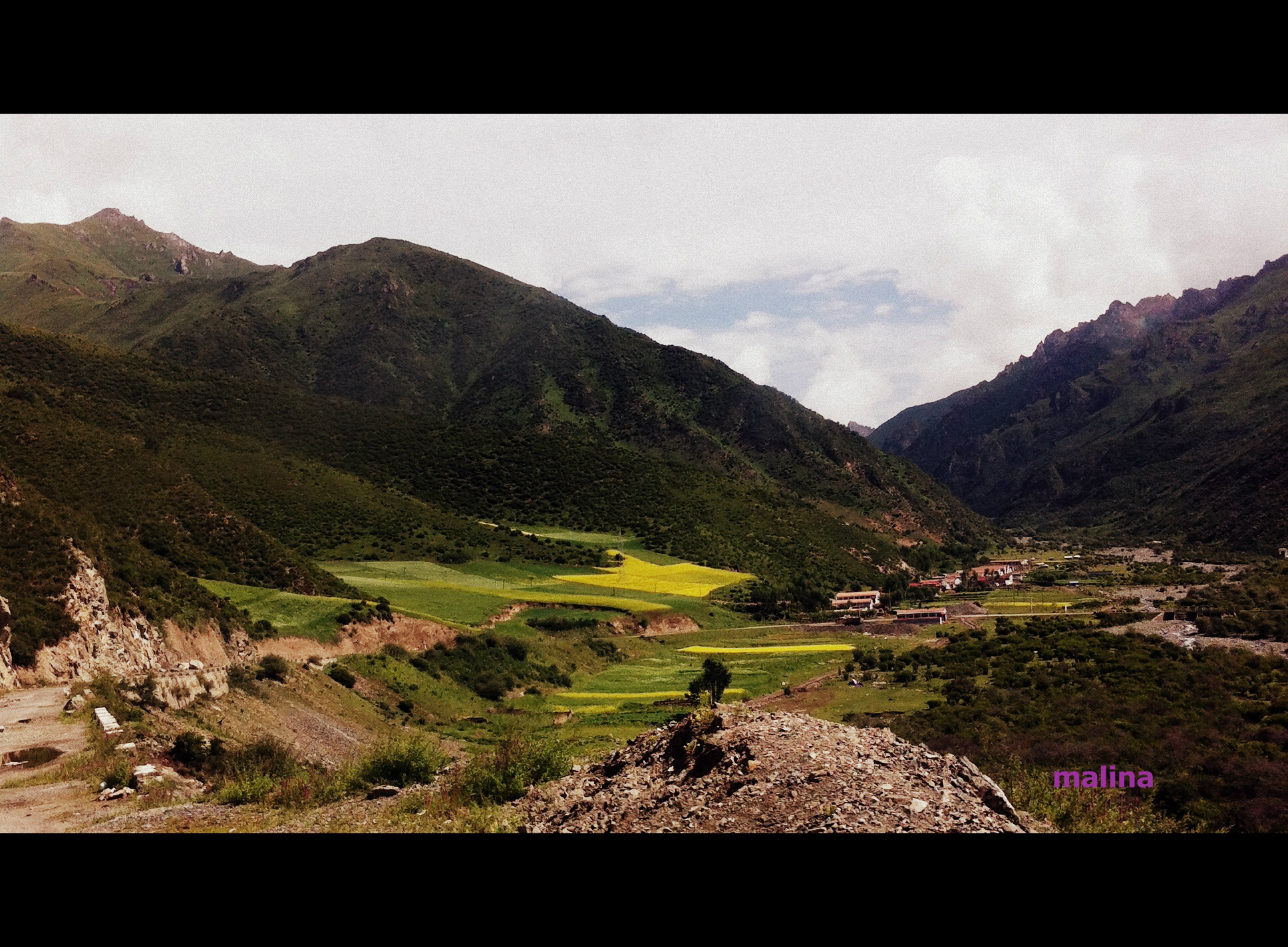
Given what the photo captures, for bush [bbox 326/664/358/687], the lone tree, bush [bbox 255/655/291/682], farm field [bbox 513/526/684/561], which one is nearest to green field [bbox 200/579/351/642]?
bush [bbox 326/664/358/687]

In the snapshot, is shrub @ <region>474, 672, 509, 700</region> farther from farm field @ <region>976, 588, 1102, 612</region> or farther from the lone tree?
farm field @ <region>976, 588, 1102, 612</region>

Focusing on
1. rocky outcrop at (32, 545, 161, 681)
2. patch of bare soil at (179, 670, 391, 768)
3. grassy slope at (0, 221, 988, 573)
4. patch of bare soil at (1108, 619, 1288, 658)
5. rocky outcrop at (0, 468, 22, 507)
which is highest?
grassy slope at (0, 221, 988, 573)

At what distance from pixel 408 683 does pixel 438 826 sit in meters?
26.1

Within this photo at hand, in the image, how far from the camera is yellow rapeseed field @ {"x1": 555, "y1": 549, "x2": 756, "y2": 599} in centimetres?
7375

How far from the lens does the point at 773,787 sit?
902 cm

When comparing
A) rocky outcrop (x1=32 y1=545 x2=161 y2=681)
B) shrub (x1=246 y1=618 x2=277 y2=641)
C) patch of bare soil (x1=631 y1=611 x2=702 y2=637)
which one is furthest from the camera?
patch of bare soil (x1=631 y1=611 x2=702 y2=637)

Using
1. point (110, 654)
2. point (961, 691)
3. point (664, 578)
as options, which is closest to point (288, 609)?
point (110, 654)

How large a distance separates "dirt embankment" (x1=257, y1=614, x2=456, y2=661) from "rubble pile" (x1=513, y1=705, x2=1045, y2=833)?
84.6 ft

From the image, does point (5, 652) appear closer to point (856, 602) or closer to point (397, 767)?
point (397, 767)

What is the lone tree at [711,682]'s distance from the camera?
37.4 meters

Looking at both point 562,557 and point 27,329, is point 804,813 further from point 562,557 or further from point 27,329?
point 27,329

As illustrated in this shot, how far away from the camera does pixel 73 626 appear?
21828 mm

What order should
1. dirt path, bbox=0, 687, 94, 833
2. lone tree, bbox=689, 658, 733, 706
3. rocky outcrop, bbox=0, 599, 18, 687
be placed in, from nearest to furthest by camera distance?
dirt path, bbox=0, 687, 94, 833
rocky outcrop, bbox=0, 599, 18, 687
lone tree, bbox=689, 658, 733, 706

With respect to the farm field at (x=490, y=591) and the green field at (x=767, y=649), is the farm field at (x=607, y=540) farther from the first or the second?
the green field at (x=767, y=649)
